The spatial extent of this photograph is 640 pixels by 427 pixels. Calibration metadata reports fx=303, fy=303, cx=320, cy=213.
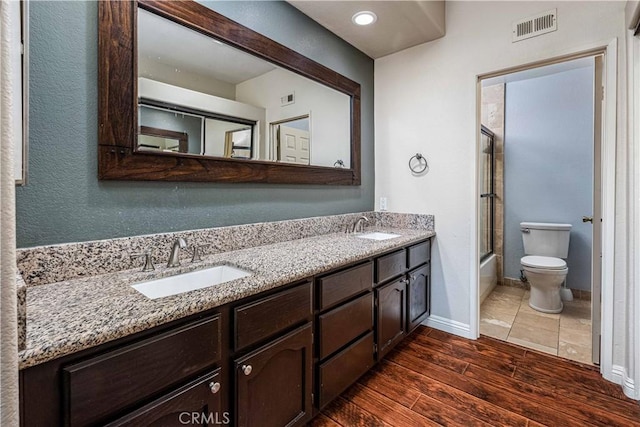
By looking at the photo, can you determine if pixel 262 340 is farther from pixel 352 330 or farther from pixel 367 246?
pixel 367 246

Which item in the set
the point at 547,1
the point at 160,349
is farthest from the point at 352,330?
the point at 547,1

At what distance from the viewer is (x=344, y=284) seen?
1536 millimetres

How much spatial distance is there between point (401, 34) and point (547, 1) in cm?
92

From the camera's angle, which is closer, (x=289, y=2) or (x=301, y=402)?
(x=301, y=402)

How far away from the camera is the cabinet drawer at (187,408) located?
82 centimetres

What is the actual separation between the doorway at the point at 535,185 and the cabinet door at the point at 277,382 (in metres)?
1.79

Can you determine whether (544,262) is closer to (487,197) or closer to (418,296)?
(487,197)

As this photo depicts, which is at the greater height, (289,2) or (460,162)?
(289,2)

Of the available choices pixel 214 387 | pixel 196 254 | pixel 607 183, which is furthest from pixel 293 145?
pixel 607 183

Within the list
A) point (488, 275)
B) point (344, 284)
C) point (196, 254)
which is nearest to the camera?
point (196, 254)

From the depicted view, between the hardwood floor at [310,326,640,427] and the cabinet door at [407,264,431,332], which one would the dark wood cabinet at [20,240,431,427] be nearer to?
the hardwood floor at [310,326,640,427]

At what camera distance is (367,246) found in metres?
1.81

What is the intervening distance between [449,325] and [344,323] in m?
1.32

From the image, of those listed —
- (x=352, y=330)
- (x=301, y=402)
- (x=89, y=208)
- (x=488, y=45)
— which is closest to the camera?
(x=89, y=208)
